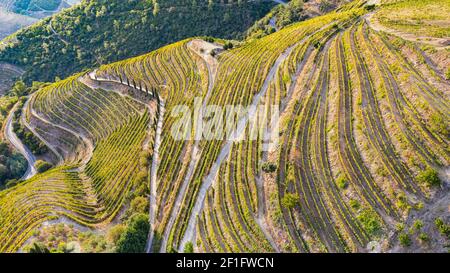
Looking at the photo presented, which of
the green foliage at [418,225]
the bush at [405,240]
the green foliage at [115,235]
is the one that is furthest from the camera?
the green foliage at [115,235]

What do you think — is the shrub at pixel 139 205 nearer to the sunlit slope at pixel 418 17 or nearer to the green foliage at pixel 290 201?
the green foliage at pixel 290 201

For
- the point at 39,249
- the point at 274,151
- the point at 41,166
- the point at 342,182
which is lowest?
the point at 41,166

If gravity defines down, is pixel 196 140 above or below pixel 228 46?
below

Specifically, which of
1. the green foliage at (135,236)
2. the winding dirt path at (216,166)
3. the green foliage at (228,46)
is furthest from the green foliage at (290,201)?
the green foliage at (228,46)

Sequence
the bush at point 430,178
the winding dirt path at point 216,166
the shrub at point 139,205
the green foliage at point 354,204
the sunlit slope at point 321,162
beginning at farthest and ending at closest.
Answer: the shrub at point 139,205 → the winding dirt path at point 216,166 → the green foliage at point 354,204 → the sunlit slope at point 321,162 → the bush at point 430,178

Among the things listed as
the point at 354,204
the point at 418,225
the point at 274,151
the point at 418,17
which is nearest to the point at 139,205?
the point at 274,151

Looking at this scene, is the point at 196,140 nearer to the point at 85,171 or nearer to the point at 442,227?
the point at 85,171
